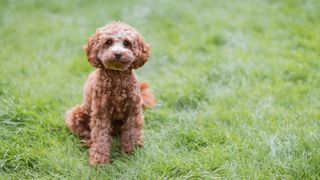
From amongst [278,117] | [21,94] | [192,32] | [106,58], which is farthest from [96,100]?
[192,32]

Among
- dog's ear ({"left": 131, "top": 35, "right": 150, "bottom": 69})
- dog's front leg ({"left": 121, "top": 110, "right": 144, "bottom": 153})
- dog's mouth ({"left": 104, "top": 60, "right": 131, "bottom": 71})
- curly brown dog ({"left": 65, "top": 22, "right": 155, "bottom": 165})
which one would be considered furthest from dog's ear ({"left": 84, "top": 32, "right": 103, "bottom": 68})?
dog's front leg ({"left": 121, "top": 110, "right": 144, "bottom": 153})

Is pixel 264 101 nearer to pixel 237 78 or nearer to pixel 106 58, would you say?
pixel 237 78

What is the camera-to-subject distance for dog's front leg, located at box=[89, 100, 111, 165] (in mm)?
4512

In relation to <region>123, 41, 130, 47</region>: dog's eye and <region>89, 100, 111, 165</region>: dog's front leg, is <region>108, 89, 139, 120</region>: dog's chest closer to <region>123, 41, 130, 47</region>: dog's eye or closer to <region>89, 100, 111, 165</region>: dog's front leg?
<region>89, 100, 111, 165</region>: dog's front leg

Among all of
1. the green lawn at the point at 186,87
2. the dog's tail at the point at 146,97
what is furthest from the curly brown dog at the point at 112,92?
the dog's tail at the point at 146,97

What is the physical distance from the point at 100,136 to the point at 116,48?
2.97 ft

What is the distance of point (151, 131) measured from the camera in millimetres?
5074

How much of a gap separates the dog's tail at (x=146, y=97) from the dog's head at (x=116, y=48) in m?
1.06

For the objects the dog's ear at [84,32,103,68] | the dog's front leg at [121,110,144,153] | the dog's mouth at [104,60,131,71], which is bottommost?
the dog's front leg at [121,110,144,153]

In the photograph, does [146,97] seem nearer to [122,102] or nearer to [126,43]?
[122,102]

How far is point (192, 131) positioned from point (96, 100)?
3.31ft

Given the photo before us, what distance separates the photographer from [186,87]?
231 inches

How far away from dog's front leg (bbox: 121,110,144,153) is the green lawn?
0.31 ft

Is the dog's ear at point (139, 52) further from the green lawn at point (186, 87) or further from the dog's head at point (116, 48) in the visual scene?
the green lawn at point (186, 87)
